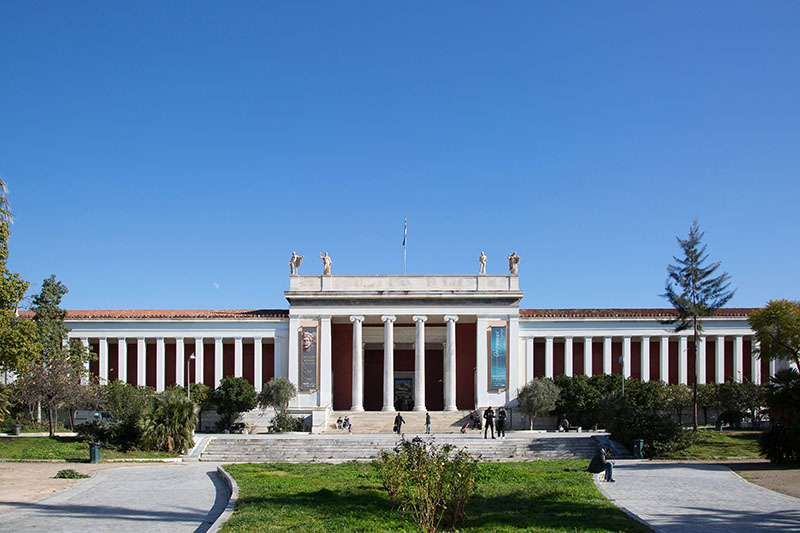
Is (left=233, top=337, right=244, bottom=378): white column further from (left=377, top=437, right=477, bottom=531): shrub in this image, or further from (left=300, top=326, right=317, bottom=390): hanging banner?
(left=377, top=437, right=477, bottom=531): shrub

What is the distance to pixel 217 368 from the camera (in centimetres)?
5316

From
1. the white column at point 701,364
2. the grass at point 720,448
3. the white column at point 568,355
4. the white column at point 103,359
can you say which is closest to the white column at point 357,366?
the white column at point 568,355

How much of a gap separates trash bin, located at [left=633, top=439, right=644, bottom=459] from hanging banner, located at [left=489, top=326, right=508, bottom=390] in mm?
18389

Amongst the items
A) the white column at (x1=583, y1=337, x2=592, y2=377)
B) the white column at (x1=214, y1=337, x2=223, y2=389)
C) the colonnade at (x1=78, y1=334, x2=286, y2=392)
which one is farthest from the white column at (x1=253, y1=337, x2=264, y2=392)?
the white column at (x1=583, y1=337, x2=592, y2=377)

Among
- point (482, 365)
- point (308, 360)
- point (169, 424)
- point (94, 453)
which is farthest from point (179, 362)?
point (94, 453)

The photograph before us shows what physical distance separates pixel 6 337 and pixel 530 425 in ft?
106

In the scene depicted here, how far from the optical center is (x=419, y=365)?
51812 millimetres

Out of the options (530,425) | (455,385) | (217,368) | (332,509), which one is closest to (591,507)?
(332,509)

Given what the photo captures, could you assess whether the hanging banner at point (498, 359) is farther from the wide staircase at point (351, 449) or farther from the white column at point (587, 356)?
the wide staircase at point (351, 449)

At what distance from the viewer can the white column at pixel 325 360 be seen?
5147cm

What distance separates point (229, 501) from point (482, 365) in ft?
110

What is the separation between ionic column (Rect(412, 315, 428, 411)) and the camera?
51.5 m

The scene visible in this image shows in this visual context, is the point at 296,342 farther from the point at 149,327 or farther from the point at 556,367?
the point at 556,367

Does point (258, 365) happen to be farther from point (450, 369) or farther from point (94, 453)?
point (94, 453)
